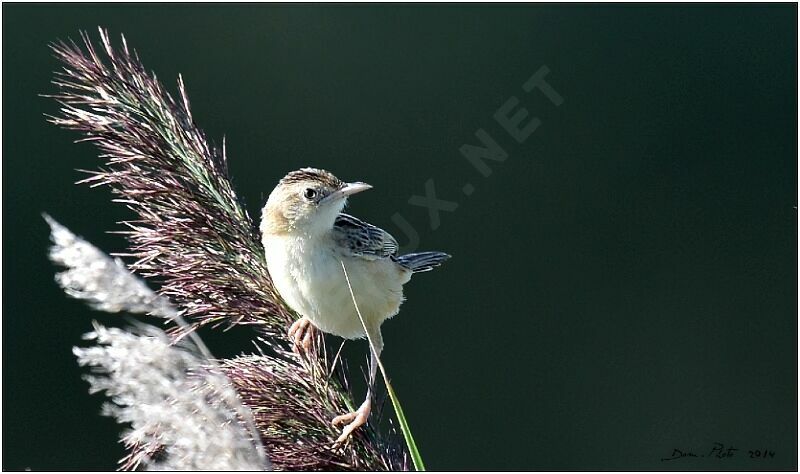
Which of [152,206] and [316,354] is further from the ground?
[152,206]

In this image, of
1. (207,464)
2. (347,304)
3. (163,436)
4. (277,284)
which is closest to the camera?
(207,464)

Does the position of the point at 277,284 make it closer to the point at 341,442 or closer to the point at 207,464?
the point at 341,442

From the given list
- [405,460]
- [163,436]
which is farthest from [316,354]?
[163,436]

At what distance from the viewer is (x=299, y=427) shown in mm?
1393

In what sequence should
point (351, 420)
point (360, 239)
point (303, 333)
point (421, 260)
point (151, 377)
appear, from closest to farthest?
point (151, 377), point (351, 420), point (303, 333), point (360, 239), point (421, 260)

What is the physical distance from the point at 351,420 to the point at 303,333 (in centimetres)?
44

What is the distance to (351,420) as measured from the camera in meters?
1.39

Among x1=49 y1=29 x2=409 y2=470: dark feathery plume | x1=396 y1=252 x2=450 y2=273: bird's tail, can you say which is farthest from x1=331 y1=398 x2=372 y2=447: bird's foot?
x1=396 y1=252 x2=450 y2=273: bird's tail

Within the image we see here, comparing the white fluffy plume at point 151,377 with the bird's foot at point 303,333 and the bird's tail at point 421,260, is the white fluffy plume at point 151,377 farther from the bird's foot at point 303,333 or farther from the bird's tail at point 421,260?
the bird's tail at point 421,260

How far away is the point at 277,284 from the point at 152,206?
0.28 m

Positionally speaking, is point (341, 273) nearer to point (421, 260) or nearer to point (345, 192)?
point (345, 192)

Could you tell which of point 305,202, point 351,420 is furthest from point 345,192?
point 351,420

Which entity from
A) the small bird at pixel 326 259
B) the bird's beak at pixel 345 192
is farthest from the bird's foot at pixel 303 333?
the bird's beak at pixel 345 192

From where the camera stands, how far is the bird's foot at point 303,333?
1487 millimetres
